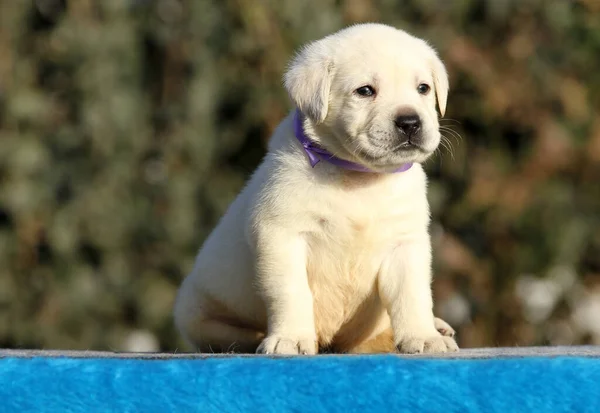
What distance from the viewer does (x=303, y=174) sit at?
3668 millimetres

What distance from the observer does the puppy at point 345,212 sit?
3.55 meters

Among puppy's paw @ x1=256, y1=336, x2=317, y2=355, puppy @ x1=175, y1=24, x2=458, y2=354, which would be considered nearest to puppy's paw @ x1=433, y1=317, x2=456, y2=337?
puppy @ x1=175, y1=24, x2=458, y2=354

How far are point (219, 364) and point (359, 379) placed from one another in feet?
1.31

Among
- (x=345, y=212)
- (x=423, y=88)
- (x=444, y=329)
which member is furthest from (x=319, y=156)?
(x=444, y=329)

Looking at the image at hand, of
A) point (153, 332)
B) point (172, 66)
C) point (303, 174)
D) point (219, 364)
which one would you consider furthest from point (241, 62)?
point (219, 364)

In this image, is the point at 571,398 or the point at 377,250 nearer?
the point at 571,398

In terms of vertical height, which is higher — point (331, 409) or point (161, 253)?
point (331, 409)

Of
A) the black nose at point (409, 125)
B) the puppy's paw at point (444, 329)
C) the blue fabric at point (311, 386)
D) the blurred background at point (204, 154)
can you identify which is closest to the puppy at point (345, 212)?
the black nose at point (409, 125)

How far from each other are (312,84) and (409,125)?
1.38ft

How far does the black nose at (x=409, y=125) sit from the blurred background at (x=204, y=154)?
9.65ft

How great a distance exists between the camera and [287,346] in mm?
3340

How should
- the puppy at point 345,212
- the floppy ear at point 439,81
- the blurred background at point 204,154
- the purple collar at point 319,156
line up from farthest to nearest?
the blurred background at point 204,154 < the floppy ear at point 439,81 < the purple collar at point 319,156 < the puppy at point 345,212

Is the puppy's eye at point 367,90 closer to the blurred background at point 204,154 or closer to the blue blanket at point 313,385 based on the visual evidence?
the blue blanket at point 313,385

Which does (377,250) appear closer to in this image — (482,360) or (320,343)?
(320,343)
